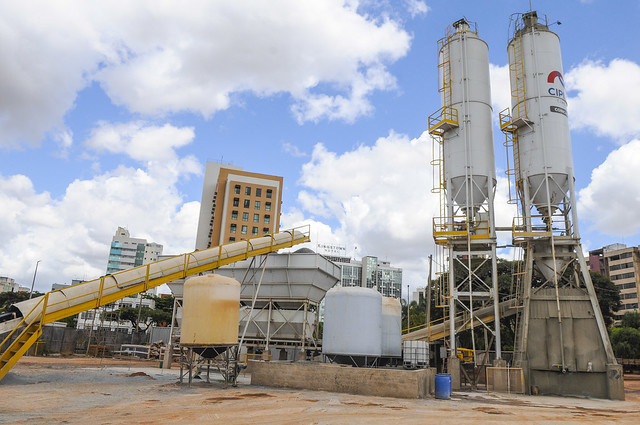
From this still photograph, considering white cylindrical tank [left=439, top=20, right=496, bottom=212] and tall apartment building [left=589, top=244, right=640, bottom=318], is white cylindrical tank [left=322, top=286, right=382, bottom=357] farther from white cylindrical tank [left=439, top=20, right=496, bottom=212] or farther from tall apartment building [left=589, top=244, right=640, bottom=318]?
tall apartment building [left=589, top=244, right=640, bottom=318]

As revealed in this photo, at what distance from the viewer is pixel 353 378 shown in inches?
691

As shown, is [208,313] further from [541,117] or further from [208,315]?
[541,117]

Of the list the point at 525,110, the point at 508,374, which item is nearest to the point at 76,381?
the point at 508,374

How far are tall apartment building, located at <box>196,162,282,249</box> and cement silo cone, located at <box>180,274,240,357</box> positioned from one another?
56.9 m

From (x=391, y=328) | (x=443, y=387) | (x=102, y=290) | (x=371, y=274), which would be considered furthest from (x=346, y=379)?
(x=371, y=274)

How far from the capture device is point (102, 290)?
1856 centimetres

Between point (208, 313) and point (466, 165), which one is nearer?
point (208, 313)

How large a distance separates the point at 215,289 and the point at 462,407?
1012 centimetres

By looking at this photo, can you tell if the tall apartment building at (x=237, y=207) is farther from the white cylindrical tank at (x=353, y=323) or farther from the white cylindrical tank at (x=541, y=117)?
the white cylindrical tank at (x=353, y=323)

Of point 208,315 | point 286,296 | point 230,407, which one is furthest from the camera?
point 286,296

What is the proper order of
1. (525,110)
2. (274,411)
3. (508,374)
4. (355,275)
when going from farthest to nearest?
1. (355,275)
2. (525,110)
3. (508,374)
4. (274,411)

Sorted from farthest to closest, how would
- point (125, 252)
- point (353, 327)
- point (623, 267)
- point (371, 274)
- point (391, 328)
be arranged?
point (125, 252), point (371, 274), point (623, 267), point (391, 328), point (353, 327)

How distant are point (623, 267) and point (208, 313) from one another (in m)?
88.5

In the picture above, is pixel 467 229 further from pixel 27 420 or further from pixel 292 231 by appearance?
pixel 27 420
